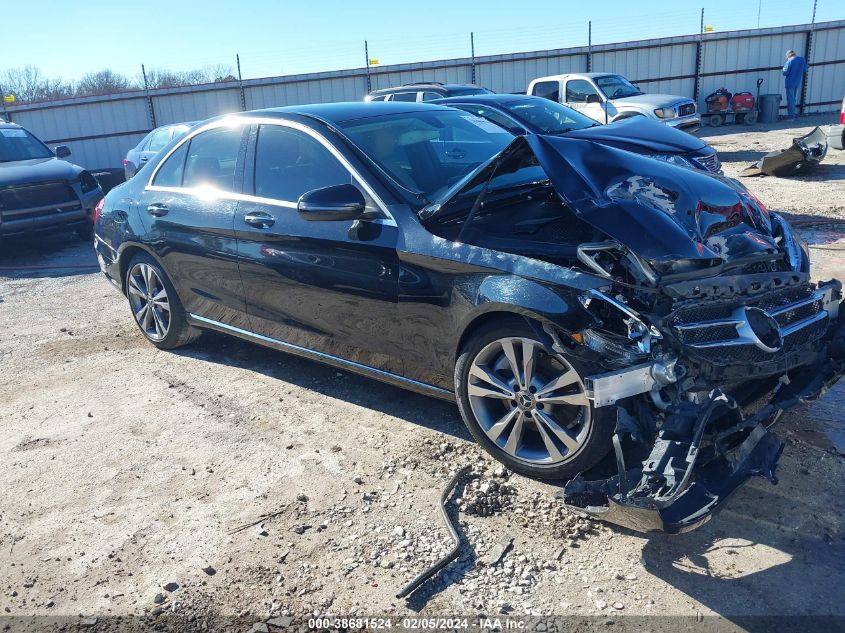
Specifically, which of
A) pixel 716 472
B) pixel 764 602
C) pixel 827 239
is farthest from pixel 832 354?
pixel 827 239

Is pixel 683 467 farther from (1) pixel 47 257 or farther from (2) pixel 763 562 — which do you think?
(1) pixel 47 257

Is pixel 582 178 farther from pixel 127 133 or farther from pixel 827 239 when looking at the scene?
pixel 127 133

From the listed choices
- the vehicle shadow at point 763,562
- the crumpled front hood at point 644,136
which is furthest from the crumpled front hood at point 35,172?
the vehicle shadow at point 763,562

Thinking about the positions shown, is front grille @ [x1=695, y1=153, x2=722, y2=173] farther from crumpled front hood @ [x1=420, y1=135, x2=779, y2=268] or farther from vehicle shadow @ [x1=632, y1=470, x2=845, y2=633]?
vehicle shadow @ [x1=632, y1=470, x2=845, y2=633]

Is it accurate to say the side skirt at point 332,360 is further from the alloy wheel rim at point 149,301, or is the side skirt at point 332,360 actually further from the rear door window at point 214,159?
the rear door window at point 214,159

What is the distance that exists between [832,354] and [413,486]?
2.11m

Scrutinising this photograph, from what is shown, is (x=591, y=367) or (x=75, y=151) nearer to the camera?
(x=591, y=367)

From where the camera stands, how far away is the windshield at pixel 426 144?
4.25 meters

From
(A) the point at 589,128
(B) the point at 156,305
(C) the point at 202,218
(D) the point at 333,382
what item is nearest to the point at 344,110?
(C) the point at 202,218

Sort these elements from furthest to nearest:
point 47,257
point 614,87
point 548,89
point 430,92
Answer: point 548,89 < point 614,87 < point 430,92 < point 47,257

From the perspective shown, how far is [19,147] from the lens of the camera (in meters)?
11.3

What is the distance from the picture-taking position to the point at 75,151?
21594 mm

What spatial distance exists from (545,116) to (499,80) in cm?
1414

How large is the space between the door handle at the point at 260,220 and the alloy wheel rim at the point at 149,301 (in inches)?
53.6
